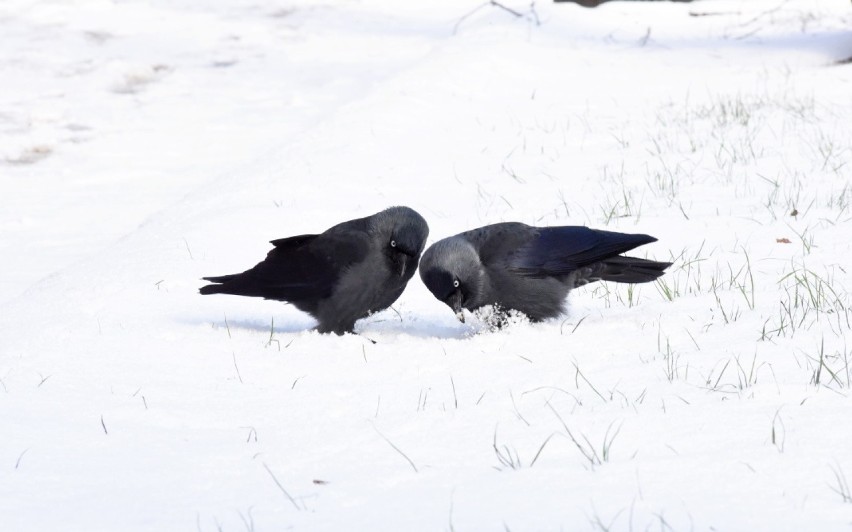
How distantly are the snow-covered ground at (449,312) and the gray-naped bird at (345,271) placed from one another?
0.50 feet

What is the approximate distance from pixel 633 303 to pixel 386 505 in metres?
2.63

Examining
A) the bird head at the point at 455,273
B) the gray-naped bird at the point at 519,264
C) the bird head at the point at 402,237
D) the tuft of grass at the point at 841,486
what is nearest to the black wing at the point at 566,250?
the gray-naped bird at the point at 519,264

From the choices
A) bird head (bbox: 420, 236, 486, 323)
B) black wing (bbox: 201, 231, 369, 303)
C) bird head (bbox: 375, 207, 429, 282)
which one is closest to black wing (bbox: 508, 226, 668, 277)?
bird head (bbox: 420, 236, 486, 323)

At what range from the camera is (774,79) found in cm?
1102

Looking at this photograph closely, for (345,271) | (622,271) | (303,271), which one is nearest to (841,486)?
(622,271)

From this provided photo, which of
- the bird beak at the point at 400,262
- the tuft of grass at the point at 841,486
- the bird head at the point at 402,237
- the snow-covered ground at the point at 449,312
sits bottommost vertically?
the snow-covered ground at the point at 449,312

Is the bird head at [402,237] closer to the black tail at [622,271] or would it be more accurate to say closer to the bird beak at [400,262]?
the bird beak at [400,262]

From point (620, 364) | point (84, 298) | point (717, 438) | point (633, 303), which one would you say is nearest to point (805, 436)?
point (717, 438)

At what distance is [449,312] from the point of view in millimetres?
5418

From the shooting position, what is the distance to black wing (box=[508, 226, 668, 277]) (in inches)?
183

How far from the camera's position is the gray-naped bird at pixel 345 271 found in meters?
4.64

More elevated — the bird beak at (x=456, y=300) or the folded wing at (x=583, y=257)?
the folded wing at (x=583, y=257)

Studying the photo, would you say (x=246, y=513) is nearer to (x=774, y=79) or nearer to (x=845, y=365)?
(x=845, y=365)

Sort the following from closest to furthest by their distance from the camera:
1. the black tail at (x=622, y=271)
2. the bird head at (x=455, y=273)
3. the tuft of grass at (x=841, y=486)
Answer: the tuft of grass at (x=841, y=486)
the bird head at (x=455, y=273)
the black tail at (x=622, y=271)
